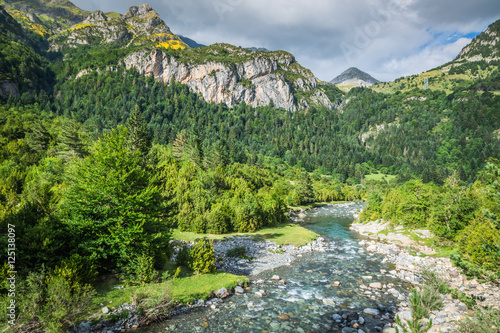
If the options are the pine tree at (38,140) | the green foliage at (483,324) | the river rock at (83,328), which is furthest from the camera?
the pine tree at (38,140)

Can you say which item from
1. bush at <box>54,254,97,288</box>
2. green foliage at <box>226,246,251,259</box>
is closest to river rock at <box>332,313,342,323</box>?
green foliage at <box>226,246,251,259</box>

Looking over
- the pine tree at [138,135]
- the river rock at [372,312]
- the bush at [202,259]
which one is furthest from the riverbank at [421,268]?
the pine tree at [138,135]

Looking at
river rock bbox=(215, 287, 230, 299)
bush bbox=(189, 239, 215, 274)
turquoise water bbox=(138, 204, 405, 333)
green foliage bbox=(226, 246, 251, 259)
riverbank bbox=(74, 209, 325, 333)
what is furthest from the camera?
green foliage bbox=(226, 246, 251, 259)

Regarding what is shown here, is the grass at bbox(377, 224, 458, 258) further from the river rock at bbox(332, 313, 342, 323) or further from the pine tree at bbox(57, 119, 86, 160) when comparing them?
the pine tree at bbox(57, 119, 86, 160)

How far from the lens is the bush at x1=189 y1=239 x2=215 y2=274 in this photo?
19.1 metres

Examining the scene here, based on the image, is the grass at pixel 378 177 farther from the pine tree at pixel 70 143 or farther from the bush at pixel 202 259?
the bush at pixel 202 259

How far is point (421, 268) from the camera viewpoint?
2320cm

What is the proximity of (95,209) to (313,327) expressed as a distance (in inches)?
627

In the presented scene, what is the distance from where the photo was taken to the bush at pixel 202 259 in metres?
19.1

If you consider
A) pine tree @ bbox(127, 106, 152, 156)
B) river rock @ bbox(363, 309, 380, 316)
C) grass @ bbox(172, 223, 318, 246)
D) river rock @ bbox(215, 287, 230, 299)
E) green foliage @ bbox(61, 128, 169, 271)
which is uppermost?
pine tree @ bbox(127, 106, 152, 156)

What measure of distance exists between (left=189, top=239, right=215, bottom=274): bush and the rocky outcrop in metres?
187

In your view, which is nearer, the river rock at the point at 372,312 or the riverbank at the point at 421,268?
the riverbank at the point at 421,268

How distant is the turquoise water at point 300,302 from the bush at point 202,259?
3.64 m

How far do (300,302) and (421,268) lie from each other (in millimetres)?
14839
